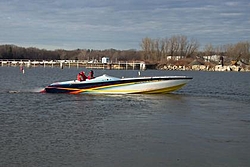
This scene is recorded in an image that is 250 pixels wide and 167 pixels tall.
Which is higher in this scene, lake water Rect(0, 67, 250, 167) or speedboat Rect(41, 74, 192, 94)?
speedboat Rect(41, 74, 192, 94)

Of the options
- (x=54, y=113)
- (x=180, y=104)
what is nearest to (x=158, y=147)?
(x=54, y=113)

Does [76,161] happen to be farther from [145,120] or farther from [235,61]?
[235,61]

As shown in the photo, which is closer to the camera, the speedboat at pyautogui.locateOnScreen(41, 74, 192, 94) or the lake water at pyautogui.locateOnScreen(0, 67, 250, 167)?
the lake water at pyautogui.locateOnScreen(0, 67, 250, 167)

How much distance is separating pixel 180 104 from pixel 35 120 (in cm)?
1062

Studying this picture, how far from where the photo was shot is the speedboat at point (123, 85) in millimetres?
30031

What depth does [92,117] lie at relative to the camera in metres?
18.9

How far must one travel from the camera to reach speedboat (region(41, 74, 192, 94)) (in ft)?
98.5

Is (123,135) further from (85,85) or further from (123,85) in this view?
(85,85)

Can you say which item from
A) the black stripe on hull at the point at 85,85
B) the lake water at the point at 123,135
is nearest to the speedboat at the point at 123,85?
the black stripe on hull at the point at 85,85

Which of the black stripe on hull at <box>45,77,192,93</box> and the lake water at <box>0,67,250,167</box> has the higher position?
the black stripe on hull at <box>45,77,192,93</box>

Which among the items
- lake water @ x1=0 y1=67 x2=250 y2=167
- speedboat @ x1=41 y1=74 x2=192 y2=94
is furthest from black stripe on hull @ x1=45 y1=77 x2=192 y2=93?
lake water @ x1=0 y1=67 x2=250 y2=167

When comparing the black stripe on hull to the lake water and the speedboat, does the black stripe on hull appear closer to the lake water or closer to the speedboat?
the speedboat

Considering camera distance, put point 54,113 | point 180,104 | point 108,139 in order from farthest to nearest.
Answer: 1. point 180,104
2. point 54,113
3. point 108,139

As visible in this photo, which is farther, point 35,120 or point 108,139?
point 35,120
